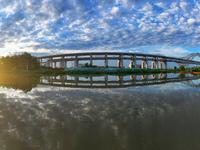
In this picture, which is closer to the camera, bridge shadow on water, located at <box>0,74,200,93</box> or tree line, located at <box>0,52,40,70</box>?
bridge shadow on water, located at <box>0,74,200,93</box>

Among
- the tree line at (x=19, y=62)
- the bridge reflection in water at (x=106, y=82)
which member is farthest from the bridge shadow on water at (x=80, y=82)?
the tree line at (x=19, y=62)

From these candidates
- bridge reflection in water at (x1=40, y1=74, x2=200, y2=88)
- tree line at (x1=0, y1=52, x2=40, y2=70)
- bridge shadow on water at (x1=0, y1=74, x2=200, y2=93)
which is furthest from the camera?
tree line at (x1=0, y1=52, x2=40, y2=70)

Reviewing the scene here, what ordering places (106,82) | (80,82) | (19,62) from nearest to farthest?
(106,82)
(80,82)
(19,62)

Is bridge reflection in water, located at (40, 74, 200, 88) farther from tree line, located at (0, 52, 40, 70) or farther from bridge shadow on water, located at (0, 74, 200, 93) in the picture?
tree line, located at (0, 52, 40, 70)

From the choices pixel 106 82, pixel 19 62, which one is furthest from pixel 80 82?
pixel 19 62

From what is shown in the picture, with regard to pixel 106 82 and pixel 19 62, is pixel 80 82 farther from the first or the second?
pixel 19 62

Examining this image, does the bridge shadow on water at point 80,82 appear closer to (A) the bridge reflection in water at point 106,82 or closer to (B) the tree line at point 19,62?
(A) the bridge reflection in water at point 106,82

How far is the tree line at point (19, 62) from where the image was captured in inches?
2170

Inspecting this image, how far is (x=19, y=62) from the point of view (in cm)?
5534

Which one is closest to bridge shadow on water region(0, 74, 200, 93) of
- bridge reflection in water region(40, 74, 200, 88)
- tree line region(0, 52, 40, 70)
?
bridge reflection in water region(40, 74, 200, 88)

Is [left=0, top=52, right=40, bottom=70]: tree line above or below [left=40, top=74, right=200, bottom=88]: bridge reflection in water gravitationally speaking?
above

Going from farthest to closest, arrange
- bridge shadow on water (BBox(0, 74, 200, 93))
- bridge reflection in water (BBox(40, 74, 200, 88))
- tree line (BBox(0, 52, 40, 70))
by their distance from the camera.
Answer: tree line (BBox(0, 52, 40, 70)), bridge reflection in water (BBox(40, 74, 200, 88)), bridge shadow on water (BBox(0, 74, 200, 93))

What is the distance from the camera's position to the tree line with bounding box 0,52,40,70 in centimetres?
5511

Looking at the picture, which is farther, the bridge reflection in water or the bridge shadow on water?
the bridge reflection in water
